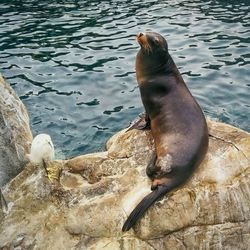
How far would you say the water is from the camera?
1019 centimetres

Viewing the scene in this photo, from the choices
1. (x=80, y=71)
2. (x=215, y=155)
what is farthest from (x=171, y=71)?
(x=80, y=71)

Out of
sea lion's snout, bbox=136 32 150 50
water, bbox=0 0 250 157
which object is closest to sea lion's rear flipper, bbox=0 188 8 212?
sea lion's snout, bbox=136 32 150 50

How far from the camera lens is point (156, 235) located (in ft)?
18.3

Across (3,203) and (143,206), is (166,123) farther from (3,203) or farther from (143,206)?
(3,203)

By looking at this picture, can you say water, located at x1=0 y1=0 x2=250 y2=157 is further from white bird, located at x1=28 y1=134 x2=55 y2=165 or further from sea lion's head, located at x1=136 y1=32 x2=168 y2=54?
white bird, located at x1=28 y1=134 x2=55 y2=165

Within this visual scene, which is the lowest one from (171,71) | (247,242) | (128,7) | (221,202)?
(128,7)

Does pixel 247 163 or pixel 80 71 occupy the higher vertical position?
pixel 247 163

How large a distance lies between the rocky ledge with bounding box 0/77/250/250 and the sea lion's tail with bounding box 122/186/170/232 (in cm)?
6

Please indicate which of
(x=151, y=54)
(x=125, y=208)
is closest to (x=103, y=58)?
(x=151, y=54)

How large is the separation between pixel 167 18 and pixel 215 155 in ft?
31.2

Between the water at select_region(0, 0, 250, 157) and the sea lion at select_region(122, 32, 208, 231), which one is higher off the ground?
the sea lion at select_region(122, 32, 208, 231)

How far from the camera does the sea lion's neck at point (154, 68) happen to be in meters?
7.31

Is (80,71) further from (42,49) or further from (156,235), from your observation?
(156,235)

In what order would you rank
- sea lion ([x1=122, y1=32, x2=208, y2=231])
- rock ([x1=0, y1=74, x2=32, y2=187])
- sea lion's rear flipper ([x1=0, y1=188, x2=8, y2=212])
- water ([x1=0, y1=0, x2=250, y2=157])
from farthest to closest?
water ([x1=0, y1=0, x2=250, y2=157]) < rock ([x1=0, y1=74, x2=32, y2=187]) < sea lion's rear flipper ([x1=0, y1=188, x2=8, y2=212]) < sea lion ([x1=122, y1=32, x2=208, y2=231])
